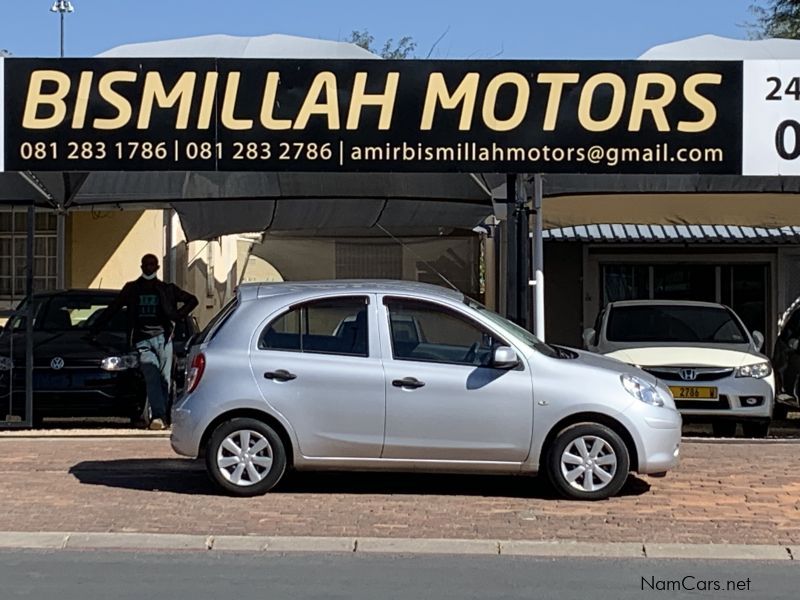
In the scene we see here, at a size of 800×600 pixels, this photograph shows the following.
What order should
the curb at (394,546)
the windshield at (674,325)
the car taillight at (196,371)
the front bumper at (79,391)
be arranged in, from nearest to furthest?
the curb at (394,546), the car taillight at (196,371), the front bumper at (79,391), the windshield at (674,325)

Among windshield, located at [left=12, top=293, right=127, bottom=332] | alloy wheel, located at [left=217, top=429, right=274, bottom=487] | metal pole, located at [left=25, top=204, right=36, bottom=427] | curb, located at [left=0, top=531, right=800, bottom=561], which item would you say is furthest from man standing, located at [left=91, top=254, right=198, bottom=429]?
curb, located at [left=0, top=531, right=800, bottom=561]

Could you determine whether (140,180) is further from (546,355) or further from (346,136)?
(546,355)

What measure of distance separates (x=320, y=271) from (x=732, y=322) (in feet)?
36.0

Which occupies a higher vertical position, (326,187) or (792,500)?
(326,187)

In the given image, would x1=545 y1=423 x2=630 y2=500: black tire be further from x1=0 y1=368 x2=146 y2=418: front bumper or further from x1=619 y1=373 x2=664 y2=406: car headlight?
x1=0 y1=368 x2=146 y2=418: front bumper

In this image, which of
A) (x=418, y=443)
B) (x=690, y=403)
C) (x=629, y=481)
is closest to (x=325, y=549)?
(x=418, y=443)

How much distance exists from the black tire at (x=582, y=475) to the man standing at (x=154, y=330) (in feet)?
17.2

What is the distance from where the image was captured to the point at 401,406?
883 centimetres

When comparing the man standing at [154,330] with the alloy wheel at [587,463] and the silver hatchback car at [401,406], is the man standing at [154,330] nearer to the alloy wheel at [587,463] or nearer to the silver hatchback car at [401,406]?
the silver hatchback car at [401,406]

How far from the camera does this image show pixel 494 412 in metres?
8.79

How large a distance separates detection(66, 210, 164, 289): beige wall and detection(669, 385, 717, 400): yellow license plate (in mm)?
10281

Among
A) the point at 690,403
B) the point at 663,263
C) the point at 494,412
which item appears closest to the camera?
the point at 494,412

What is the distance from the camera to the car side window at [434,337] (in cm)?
896

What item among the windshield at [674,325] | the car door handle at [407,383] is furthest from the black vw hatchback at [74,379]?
the windshield at [674,325]
